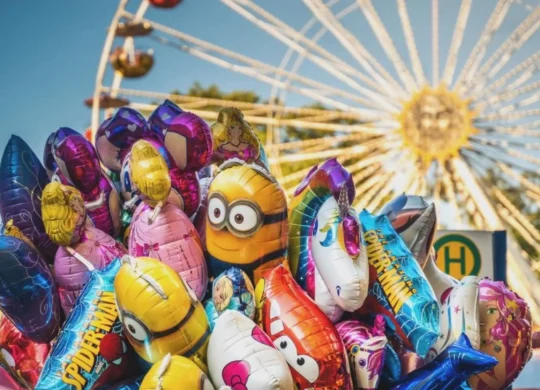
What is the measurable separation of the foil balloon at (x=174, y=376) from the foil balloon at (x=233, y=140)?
3.38ft

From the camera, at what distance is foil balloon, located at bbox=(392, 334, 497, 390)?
2.98 metres

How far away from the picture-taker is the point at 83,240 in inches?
131

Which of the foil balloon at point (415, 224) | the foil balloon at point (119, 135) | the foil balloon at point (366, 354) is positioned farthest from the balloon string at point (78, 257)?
the foil balloon at point (415, 224)

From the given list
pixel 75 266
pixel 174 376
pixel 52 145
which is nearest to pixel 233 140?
pixel 52 145

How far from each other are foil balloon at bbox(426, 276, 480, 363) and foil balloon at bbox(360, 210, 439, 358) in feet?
0.31

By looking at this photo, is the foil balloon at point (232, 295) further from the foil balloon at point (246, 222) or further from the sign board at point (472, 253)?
the sign board at point (472, 253)

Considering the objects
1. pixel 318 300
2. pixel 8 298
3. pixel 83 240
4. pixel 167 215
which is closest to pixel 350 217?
pixel 318 300

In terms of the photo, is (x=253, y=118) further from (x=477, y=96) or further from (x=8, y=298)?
(x=8, y=298)

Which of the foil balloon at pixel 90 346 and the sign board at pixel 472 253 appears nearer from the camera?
the foil balloon at pixel 90 346

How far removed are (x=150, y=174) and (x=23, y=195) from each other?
0.60 metres

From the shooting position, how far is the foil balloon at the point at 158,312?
2.86 meters

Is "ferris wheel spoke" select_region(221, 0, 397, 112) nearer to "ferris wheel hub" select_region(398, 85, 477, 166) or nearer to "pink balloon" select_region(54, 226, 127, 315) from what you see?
"ferris wheel hub" select_region(398, 85, 477, 166)

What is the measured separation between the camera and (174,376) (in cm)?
277

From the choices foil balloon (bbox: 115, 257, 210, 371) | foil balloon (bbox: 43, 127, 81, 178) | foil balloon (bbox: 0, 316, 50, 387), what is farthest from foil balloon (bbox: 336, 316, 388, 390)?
foil balloon (bbox: 43, 127, 81, 178)
